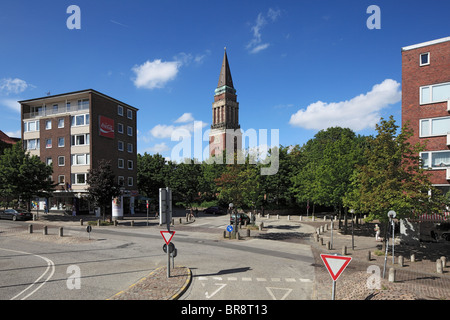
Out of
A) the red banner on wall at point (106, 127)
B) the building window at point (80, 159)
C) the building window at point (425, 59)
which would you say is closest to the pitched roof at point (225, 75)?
the red banner on wall at point (106, 127)

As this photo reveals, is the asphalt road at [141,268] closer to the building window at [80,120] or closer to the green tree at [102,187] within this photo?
the green tree at [102,187]

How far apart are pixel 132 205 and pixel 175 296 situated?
39.4 metres

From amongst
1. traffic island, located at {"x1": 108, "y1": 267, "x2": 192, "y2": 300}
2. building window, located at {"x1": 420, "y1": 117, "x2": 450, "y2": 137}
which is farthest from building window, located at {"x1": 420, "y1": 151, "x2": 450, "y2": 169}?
traffic island, located at {"x1": 108, "y1": 267, "x2": 192, "y2": 300}

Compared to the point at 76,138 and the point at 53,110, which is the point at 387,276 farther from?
the point at 53,110

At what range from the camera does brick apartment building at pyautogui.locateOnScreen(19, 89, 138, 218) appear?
41219 mm

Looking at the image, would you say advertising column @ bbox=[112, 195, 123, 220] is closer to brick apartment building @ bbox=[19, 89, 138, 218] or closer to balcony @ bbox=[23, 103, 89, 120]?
brick apartment building @ bbox=[19, 89, 138, 218]

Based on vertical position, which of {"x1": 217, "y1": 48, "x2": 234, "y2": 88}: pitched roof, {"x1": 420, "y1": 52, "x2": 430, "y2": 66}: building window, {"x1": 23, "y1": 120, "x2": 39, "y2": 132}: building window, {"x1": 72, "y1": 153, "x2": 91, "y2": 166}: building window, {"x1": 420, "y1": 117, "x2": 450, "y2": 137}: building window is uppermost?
{"x1": 217, "y1": 48, "x2": 234, "y2": 88}: pitched roof

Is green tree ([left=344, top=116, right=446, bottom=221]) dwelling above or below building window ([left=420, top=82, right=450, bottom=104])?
below

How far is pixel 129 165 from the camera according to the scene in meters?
47.8

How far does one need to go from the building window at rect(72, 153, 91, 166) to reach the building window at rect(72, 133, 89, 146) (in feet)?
5.39

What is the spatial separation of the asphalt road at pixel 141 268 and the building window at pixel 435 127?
41.3ft

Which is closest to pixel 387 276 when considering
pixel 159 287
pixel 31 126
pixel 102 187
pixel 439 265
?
pixel 439 265

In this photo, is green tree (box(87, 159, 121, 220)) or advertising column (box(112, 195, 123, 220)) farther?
advertising column (box(112, 195, 123, 220))
